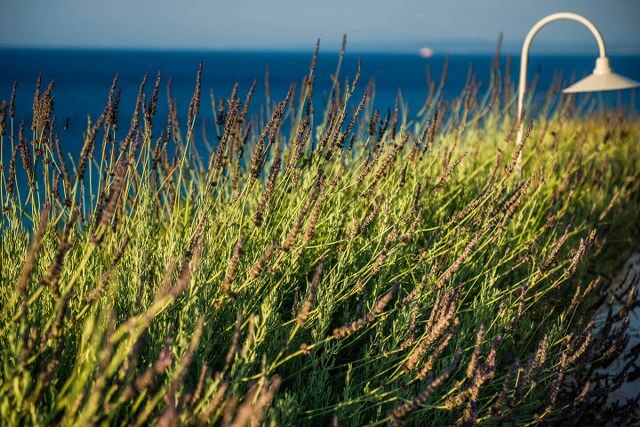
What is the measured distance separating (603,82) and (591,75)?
0.20 metres

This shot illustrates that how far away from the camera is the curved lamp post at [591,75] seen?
3.52 meters

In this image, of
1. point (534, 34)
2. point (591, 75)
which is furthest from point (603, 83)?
point (534, 34)

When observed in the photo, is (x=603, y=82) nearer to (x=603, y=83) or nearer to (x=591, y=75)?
(x=603, y=83)

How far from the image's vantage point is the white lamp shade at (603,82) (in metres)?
3.49

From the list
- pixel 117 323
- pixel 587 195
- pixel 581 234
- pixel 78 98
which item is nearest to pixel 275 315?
pixel 117 323

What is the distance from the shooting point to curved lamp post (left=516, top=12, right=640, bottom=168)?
352 centimetres

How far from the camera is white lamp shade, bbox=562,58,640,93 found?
3.49 metres

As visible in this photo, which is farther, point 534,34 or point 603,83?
point 534,34

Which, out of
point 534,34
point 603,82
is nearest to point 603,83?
point 603,82

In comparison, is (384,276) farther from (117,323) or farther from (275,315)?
(117,323)

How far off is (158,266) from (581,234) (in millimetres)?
2938

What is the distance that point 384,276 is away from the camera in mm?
2105

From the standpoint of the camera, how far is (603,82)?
3.58 meters

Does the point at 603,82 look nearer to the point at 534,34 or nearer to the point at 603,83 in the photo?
the point at 603,83
